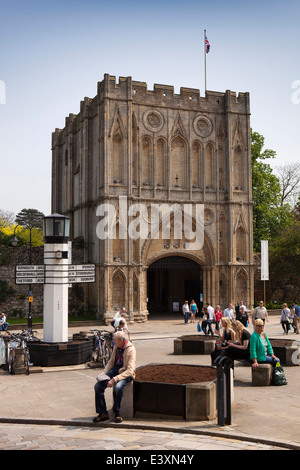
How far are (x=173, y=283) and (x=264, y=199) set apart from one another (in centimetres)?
1130

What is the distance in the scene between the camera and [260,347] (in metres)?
11.1

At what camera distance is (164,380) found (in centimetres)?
938

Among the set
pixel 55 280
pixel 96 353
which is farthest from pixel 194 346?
pixel 55 280

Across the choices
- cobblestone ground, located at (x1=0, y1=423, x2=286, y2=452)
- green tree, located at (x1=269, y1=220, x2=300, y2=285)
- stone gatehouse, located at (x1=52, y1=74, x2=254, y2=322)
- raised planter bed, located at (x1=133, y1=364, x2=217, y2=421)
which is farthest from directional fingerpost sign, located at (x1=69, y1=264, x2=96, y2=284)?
green tree, located at (x1=269, y1=220, x2=300, y2=285)

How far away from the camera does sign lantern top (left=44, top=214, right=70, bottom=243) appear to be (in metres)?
16.2

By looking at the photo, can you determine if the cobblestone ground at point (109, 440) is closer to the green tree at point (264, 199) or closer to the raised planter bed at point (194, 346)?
the raised planter bed at point (194, 346)

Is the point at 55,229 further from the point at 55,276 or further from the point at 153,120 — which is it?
the point at 153,120

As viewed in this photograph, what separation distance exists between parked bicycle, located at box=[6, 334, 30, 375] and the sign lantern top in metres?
3.32

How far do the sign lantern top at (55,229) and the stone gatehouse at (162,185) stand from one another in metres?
14.3

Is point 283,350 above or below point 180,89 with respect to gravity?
below

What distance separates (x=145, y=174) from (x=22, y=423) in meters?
25.5

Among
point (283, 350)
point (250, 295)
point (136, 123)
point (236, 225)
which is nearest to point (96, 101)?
point (136, 123)

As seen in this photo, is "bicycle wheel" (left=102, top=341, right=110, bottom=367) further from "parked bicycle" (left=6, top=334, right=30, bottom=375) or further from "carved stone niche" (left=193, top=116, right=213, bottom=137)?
"carved stone niche" (left=193, top=116, right=213, bottom=137)
